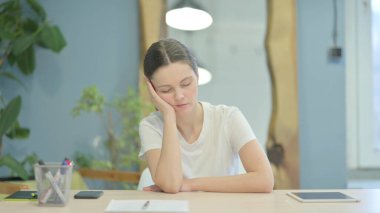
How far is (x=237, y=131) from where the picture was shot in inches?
65.9

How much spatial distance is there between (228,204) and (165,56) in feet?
2.15

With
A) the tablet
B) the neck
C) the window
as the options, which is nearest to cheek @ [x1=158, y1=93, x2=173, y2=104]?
the neck

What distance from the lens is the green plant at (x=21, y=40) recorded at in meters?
2.67

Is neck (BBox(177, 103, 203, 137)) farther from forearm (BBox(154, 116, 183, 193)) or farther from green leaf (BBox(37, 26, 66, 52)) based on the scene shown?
green leaf (BBox(37, 26, 66, 52))

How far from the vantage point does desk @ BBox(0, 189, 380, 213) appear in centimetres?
115

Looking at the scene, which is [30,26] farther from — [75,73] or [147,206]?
[147,206]

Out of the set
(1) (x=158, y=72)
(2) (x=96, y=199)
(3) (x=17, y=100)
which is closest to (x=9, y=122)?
(3) (x=17, y=100)

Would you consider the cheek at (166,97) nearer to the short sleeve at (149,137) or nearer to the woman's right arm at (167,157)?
the woman's right arm at (167,157)

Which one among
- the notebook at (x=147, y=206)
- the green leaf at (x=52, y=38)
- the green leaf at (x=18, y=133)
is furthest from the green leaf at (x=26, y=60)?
the notebook at (x=147, y=206)

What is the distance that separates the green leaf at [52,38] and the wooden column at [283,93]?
1.32 metres

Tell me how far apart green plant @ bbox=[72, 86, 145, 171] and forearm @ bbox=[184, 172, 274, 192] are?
128 centimetres

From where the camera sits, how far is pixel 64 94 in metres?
2.97

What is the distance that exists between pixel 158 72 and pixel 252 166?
1.57 ft

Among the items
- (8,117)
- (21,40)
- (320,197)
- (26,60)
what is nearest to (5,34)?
(21,40)
